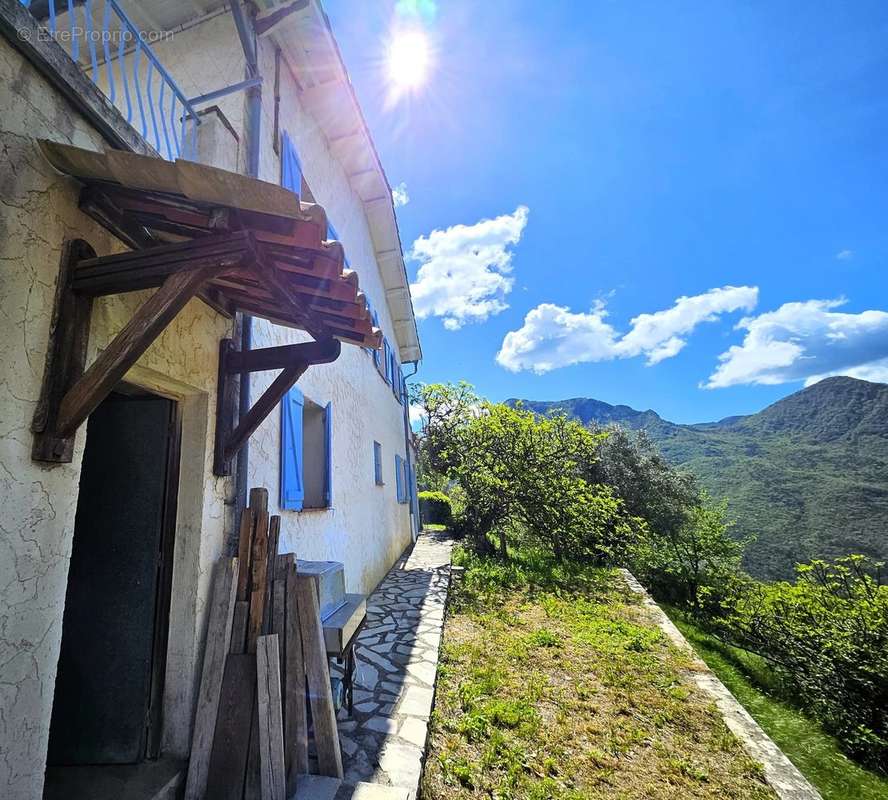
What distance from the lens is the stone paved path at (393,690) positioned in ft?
8.20

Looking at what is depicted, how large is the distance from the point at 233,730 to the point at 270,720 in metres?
0.25

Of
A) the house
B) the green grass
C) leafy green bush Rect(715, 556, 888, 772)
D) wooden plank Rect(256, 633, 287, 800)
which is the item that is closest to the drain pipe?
the house

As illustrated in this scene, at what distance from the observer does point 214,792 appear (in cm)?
214

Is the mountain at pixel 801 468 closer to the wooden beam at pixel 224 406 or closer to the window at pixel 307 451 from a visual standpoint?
the window at pixel 307 451

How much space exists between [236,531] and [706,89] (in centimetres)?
1061

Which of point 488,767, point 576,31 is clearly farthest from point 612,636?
point 576,31

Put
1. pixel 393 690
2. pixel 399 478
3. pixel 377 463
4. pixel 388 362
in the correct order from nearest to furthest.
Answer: pixel 393 690 < pixel 377 463 < pixel 388 362 < pixel 399 478

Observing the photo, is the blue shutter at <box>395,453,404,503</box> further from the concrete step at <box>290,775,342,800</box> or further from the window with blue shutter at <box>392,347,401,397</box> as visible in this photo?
the concrete step at <box>290,775,342,800</box>

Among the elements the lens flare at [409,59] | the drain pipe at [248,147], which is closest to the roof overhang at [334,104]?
the drain pipe at [248,147]

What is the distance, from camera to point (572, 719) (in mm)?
3449

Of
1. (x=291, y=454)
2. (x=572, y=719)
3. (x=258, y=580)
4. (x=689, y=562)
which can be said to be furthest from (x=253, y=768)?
(x=689, y=562)

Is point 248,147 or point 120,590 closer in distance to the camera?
point 120,590

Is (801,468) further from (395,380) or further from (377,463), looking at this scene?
(377,463)

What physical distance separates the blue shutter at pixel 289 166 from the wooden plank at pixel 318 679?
376 cm
